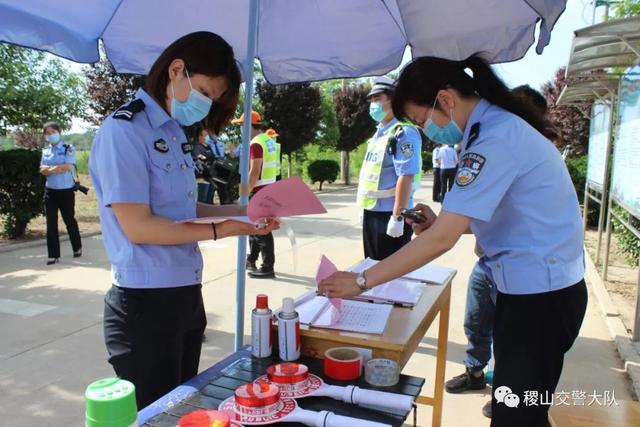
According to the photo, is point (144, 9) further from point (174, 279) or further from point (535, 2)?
point (535, 2)

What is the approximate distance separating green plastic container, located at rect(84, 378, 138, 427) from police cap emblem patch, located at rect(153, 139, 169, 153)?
31.8 inches

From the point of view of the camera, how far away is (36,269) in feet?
18.1

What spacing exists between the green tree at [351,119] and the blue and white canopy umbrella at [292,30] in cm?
1666

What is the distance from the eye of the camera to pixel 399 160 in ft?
10.9

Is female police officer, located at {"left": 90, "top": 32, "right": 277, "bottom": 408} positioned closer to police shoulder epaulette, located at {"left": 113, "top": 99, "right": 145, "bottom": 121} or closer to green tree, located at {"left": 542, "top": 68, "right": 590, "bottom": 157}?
police shoulder epaulette, located at {"left": 113, "top": 99, "right": 145, "bottom": 121}

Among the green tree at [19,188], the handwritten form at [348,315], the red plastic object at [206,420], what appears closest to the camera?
the red plastic object at [206,420]

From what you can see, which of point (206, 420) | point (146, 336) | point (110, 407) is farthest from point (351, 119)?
point (110, 407)

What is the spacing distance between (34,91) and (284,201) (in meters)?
10.5

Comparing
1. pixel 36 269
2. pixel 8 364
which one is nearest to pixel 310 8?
pixel 8 364

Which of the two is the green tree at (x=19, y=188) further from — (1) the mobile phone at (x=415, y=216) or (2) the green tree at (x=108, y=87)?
(1) the mobile phone at (x=415, y=216)

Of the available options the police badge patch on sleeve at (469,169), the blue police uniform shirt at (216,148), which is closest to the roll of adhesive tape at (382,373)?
the police badge patch on sleeve at (469,169)

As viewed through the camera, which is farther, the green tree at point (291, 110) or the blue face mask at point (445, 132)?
the green tree at point (291, 110)

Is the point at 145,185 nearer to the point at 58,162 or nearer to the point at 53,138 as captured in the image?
the point at 58,162

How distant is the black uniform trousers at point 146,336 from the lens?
155 centimetres
